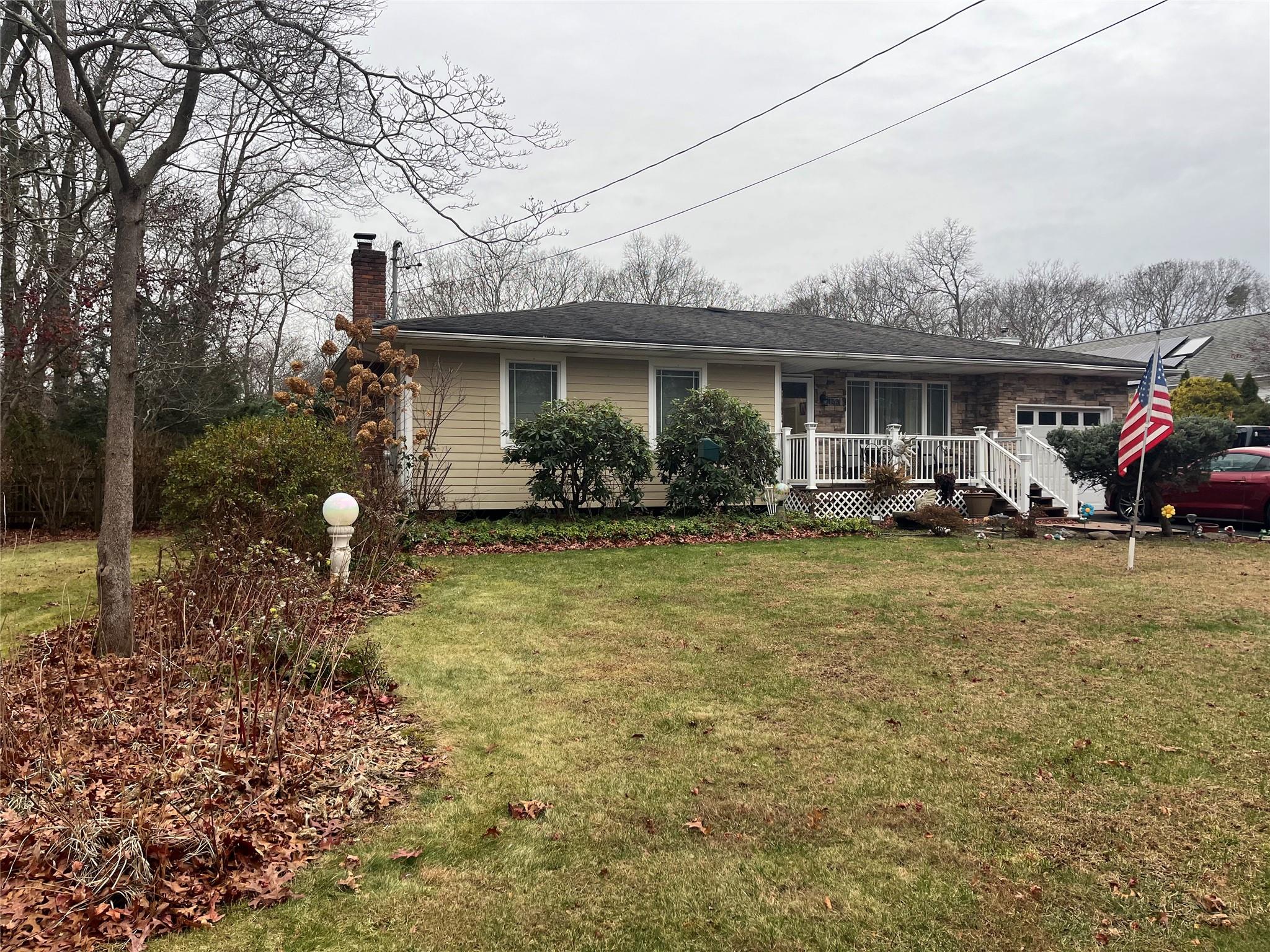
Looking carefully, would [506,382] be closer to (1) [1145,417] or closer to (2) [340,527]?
(2) [340,527]

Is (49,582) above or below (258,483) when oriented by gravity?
below

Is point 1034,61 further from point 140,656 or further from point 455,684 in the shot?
point 140,656

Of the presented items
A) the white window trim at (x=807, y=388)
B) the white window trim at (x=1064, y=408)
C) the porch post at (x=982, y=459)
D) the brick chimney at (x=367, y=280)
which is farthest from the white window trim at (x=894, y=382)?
the brick chimney at (x=367, y=280)

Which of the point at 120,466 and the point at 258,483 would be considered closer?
the point at 120,466

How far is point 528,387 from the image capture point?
43.4ft

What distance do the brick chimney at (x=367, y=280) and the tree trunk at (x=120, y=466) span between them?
8343 mm

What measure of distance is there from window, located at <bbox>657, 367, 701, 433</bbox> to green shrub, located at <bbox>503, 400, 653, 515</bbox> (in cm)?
200

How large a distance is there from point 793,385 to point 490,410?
20.6 feet

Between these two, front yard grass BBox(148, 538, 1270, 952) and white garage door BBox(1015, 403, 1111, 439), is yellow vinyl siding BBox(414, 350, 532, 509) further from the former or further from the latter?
white garage door BBox(1015, 403, 1111, 439)

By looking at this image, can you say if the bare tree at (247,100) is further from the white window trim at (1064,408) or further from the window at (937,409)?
the white window trim at (1064,408)

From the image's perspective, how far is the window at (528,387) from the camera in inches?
513

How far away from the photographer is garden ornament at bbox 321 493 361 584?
7.05m

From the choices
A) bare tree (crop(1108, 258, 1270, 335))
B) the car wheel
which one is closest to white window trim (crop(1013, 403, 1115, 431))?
the car wheel

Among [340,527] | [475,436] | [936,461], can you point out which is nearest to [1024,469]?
[936,461]
